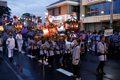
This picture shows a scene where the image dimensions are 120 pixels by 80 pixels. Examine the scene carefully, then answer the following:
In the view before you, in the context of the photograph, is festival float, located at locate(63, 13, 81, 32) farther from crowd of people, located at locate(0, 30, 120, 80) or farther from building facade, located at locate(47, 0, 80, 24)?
building facade, located at locate(47, 0, 80, 24)

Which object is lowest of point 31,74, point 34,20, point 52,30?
point 31,74

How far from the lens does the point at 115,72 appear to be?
6.42 meters

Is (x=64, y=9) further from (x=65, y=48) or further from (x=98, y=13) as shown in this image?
(x=65, y=48)

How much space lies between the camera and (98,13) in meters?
21.3

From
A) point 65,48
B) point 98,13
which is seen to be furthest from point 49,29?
point 98,13

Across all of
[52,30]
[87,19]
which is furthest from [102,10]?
[52,30]

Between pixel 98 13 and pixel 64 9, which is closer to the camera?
pixel 98 13

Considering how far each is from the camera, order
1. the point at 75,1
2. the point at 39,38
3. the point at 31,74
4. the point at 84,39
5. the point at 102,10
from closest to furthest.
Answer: the point at 31,74, the point at 39,38, the point at 84,39, the point at 102,10, the point at 75,1

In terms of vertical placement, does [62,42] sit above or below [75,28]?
below

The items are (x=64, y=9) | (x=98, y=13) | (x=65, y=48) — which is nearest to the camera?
(x=65, y=48)

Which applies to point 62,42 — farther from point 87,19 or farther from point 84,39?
point 87,19

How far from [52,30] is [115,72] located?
534cm

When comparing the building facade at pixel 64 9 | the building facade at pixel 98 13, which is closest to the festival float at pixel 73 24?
the building facade at pixel 98 13

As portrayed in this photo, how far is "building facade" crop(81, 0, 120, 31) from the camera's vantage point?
18.6 meters
